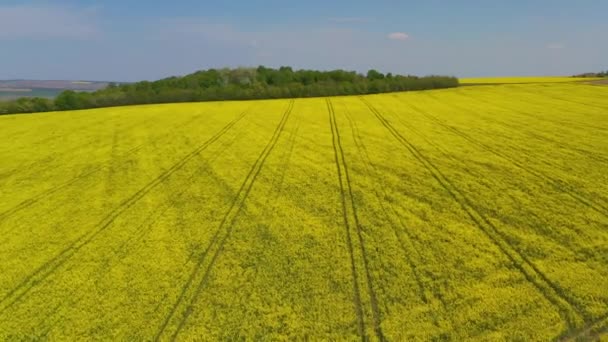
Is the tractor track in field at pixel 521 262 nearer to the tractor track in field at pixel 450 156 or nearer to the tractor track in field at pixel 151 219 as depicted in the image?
the tractor track in field at pixel 450 156

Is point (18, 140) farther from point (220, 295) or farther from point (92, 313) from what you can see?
point (220, 295)

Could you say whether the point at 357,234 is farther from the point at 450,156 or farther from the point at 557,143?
the point at 557,143

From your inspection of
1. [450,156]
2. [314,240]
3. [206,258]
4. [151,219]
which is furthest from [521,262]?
[151,219]

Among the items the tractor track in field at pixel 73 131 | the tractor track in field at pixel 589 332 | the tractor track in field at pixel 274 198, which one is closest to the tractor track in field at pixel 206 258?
the tractor track in field at pixel 274 198

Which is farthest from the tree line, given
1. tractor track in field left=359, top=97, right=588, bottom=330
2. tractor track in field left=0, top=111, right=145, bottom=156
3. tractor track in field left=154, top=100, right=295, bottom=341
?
tractor track in field left=359, top=97, right=588, bottom=330

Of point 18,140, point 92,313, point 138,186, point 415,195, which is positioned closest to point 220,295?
point 92,313

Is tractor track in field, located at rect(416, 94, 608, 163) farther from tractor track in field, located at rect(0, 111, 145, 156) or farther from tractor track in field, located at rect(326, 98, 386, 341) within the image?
tractor track in field, located at rect(0, 111, 145, 156)
